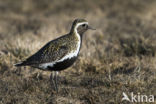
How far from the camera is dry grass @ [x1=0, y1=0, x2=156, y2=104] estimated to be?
18.9ft

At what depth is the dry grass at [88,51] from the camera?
576cm

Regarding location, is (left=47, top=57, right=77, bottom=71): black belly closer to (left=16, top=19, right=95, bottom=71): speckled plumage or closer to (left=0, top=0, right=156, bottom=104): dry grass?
(left=16, top=19, right=95, bottom=71): speckled plumage

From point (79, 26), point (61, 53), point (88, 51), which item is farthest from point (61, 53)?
point (88, 51)

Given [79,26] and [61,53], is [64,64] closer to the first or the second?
[61,53]

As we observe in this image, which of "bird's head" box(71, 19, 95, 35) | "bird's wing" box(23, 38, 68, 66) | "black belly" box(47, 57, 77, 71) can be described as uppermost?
"bird's head" box(71, 19, 95, 35)

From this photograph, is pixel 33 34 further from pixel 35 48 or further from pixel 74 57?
pixel 74 57

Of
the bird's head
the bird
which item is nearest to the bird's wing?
the bird

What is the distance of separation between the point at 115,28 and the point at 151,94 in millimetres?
5393

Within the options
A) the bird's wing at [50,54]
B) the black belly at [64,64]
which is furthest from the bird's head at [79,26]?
the black belly at [64,64]

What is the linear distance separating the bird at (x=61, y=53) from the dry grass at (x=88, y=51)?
17.0 inches

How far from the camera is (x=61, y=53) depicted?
5.74 m

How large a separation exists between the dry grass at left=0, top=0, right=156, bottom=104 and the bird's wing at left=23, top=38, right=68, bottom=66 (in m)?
0.44

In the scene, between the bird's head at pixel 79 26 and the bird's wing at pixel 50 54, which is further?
the bird's head at pixel 79 26

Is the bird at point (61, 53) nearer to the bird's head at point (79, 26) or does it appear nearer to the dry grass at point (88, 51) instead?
the bird's head at point (79, 26)
